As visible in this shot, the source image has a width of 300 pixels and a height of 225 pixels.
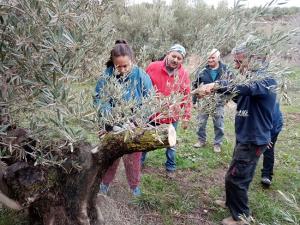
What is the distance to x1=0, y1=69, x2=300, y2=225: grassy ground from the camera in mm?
4504

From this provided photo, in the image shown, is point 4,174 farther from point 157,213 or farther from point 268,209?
point 268,209

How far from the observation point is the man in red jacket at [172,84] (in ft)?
9.91

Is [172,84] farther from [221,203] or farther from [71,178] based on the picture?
[221,203]

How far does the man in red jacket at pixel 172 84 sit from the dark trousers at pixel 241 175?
2.46 feet

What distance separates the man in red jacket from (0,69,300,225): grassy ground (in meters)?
0.31

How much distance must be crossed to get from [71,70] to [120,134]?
103 centimetres

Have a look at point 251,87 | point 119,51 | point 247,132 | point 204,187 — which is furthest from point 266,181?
point 119,51

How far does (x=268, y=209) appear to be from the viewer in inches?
186

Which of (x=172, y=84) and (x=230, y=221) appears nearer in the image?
(x=172, y=84)

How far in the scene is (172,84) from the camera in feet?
10.9

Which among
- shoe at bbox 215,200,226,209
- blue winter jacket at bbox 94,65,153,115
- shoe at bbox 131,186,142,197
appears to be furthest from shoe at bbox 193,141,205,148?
blue winter jacket at bbox 94,65,153,115

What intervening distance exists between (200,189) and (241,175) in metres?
1.24

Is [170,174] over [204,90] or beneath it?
beneath

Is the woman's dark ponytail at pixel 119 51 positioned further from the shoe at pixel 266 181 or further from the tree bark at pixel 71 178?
the shoe at pixel 266 181
